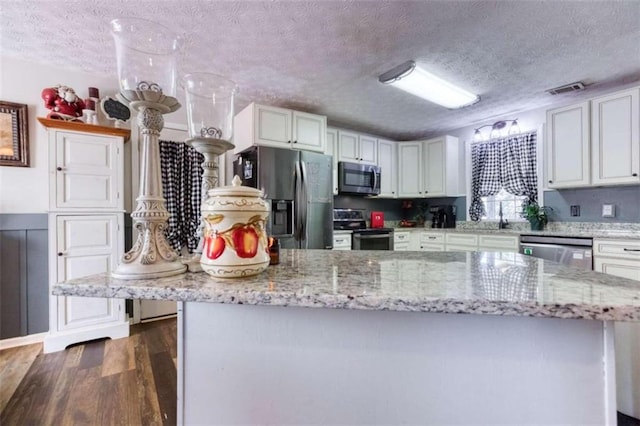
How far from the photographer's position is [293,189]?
3051 millimetres

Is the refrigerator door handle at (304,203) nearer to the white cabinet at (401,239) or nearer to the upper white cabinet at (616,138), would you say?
the white cabinet at (401,239)

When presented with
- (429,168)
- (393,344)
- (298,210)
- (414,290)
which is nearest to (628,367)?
(393,344)

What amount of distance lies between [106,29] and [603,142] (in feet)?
14.5

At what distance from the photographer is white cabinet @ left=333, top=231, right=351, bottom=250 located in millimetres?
3582

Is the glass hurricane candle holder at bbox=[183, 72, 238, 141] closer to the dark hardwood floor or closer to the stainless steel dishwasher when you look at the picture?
the dark hardwood floor

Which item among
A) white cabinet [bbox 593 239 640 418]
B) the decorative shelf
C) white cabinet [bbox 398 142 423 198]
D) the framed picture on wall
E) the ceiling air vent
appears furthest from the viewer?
white cabinet [bbox 398 142 423 198]

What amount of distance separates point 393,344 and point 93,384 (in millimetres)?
2169

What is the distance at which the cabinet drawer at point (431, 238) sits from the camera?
406cm

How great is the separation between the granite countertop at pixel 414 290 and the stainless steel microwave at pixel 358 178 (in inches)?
121

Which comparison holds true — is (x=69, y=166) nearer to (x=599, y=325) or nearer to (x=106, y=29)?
(x=106, y=29)

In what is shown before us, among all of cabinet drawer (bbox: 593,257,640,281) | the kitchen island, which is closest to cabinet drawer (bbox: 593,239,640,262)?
cabinet drawer (bbox: 593,257,640,281)

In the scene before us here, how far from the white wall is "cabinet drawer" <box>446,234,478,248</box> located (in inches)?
174

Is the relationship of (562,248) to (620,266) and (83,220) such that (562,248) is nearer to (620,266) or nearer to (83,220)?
(620,266)

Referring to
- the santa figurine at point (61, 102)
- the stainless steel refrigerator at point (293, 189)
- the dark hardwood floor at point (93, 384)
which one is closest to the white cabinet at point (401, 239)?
the stainless steel refrigerator at point (293, 189)
